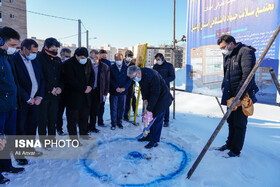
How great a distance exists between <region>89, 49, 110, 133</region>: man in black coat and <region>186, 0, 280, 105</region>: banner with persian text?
4.92 metres

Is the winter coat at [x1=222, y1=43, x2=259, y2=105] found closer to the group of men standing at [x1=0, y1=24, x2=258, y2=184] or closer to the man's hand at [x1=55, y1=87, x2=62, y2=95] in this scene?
the group of men standing at [x1=0, y1=24, x2=258, y2=184]

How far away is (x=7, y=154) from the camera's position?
2.48 m

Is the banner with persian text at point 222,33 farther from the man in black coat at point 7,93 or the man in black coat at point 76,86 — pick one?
the man in black coat at point 7,93

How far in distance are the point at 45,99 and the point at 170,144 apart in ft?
8.42

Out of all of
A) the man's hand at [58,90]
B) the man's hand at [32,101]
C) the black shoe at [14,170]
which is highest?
the man's hand at [58,90]

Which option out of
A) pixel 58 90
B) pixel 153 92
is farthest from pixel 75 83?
pixel 153 92

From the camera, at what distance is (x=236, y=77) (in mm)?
2959

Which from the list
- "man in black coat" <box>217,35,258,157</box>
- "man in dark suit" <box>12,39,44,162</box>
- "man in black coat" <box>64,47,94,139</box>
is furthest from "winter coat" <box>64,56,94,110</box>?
"man in black coat" <box>217,35,258,157</box>

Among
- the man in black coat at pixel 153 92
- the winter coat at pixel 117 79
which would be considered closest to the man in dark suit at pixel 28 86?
the man in black coat at pixel 153 92

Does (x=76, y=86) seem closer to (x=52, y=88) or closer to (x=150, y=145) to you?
(x=52, y=88)

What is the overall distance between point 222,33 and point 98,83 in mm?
5669

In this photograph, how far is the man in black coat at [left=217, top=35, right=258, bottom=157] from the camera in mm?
2760

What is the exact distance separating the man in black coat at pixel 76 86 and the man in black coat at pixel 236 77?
2.57 meters

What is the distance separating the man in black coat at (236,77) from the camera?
2.76 m
